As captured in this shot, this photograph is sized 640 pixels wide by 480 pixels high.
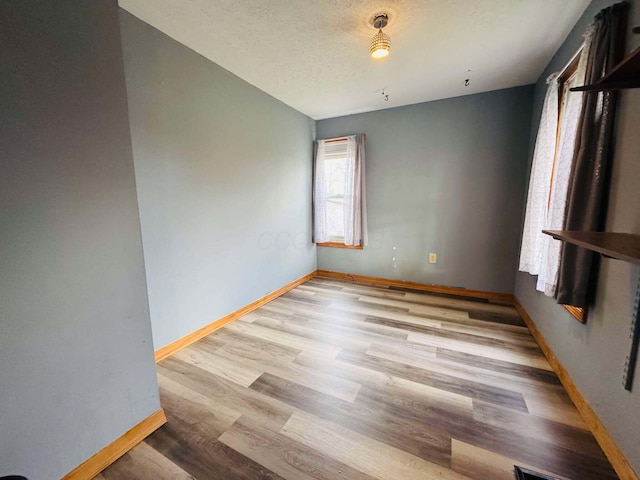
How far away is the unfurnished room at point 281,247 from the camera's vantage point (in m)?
0.94

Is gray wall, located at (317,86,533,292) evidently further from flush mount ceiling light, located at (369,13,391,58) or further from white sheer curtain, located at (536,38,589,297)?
flush mount ceiling light, located at (369,13,391,58)

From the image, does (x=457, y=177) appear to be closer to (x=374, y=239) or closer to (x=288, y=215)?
(x=374, y=239)

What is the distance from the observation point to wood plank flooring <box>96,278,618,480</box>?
1.10 metres

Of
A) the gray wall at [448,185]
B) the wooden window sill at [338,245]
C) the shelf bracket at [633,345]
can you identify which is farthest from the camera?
the wooden window sill at [338,245]

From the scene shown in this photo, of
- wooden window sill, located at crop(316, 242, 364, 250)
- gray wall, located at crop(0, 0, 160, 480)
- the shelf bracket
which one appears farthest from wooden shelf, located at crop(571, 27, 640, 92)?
wooden window sill, located at crop(316, 242, 364, 250)

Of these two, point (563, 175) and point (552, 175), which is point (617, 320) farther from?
point (552, 175)

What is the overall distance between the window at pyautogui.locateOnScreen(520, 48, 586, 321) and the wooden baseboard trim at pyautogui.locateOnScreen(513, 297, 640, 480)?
1.38ft

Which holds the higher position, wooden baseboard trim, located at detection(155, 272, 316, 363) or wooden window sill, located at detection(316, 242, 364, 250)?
wooden window sill, located at detection(316, 242, 364, 250)

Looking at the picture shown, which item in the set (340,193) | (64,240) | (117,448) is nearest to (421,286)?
(340,193)

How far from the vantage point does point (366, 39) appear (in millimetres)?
1780

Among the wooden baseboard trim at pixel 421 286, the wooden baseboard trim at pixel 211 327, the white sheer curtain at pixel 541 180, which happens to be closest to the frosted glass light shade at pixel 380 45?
the white sheer curtain at pixel 541 180

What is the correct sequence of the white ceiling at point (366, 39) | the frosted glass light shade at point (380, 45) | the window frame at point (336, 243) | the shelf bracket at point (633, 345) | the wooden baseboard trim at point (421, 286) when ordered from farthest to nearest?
the window frame at point (336, 243), the wooden baseboard trim at point (421, 286), the frosted glass light shade at point (380, 45), the white ceiling at point (366, 39), the shelf bracket at point (633, 345)

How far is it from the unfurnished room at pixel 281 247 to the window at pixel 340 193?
527 millimetres

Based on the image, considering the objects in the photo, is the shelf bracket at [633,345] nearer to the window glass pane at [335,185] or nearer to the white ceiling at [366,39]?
the white ceiling at [366,39]
